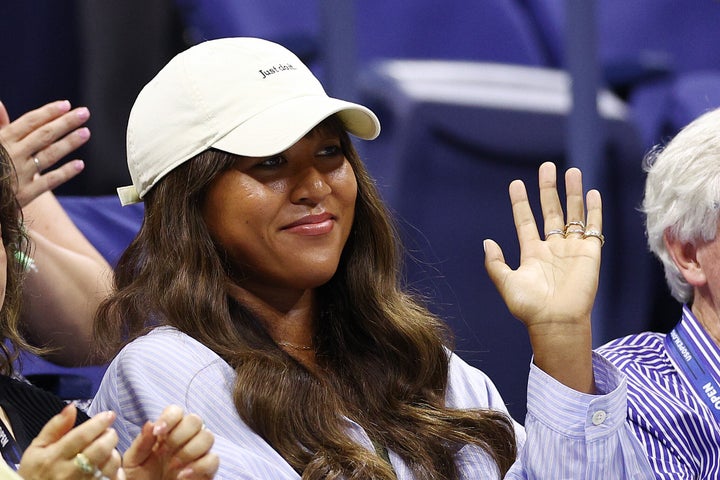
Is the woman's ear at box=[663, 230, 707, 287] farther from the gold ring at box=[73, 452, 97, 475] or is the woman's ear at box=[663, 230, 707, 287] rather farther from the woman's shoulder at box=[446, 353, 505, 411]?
the gold ring at box=[73, 452, 97, 475]

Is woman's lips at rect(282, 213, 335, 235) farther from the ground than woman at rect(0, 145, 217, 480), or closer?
farther from the ground

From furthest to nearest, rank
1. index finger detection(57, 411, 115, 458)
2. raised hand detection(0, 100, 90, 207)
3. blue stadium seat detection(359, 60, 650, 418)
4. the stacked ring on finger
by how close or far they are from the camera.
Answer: blue stadium seat detection(359, 60, 650, 418) < raised hand detection(0, 100, 90, 207) < the stacked ring on finger < index finger detection(57, 411, 115, 458)

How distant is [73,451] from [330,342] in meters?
0.64

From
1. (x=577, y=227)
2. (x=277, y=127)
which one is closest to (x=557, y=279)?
(x=577, y=227)

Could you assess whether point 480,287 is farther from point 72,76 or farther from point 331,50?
point 72,76

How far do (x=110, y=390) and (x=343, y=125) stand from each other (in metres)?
0.47

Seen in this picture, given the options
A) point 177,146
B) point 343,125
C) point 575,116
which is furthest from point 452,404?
point 575,116

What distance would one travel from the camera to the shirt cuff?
1.51m

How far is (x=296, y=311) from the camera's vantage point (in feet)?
5.62

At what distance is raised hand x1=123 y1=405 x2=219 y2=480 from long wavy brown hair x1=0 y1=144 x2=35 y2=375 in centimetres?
43

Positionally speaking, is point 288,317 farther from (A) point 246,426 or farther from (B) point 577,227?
(B) point 577,227

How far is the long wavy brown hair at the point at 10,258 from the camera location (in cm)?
154

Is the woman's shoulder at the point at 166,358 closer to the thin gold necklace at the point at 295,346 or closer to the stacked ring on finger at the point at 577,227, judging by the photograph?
the thin gold necklace at the point at 295,346

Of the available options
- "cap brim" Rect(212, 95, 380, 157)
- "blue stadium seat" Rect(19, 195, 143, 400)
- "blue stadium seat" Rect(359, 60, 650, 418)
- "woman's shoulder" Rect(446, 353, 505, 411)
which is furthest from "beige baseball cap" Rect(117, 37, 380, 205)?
"blue stadium seat" Rect(359, 60, 650, 418)
